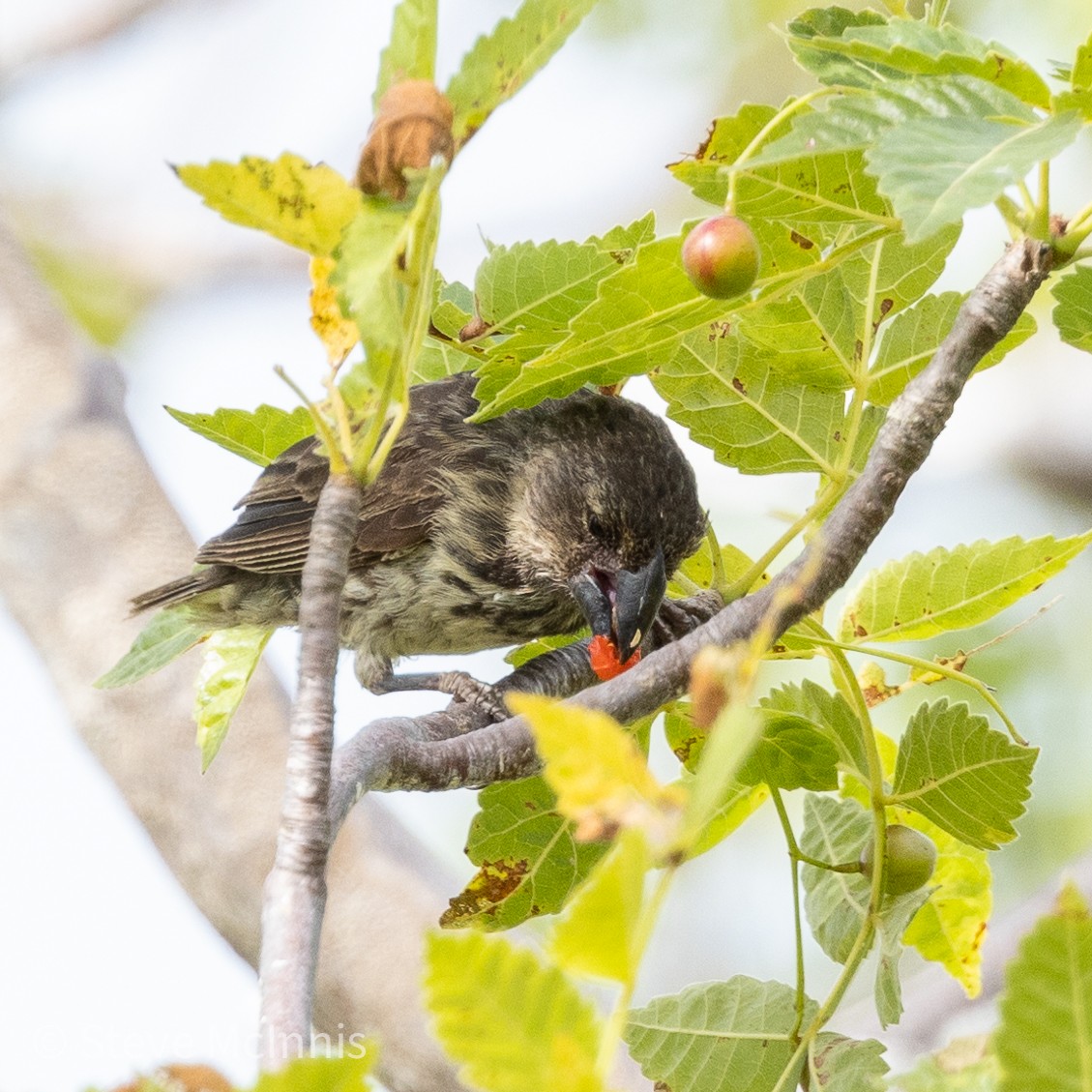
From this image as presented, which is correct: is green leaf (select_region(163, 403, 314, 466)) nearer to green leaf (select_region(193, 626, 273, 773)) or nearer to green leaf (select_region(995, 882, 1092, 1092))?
green leaf (select_region(193, 626, 273, 773))


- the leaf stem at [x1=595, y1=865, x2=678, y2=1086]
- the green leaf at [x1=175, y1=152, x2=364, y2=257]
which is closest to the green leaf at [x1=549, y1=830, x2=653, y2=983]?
the leaf stem at [x1=595, y1=865, x2=678, y2=1086]

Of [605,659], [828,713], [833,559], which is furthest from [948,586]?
[605,659]

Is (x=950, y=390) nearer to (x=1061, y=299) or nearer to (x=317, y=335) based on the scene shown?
(x=1061, y=299)

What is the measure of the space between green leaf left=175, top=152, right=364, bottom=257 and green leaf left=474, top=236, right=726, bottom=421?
14.7 inches

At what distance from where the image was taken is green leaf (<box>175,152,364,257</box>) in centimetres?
114

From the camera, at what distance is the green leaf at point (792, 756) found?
183 cm

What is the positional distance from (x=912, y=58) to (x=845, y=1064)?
3.64ft

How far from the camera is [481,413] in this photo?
1705mm

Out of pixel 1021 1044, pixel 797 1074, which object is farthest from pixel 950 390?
pixel 1021 1044

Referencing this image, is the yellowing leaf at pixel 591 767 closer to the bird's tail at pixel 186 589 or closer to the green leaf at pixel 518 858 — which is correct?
the green leaf at pixel 518 858

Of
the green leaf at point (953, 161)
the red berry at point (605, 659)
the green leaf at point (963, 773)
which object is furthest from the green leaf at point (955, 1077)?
the red berry at point (605, 659)

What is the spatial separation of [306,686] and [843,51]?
801mm

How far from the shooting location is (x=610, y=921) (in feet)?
2.17

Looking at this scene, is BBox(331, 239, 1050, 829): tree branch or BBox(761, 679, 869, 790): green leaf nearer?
BBox(331, 239, 1050, 829): tree branch
